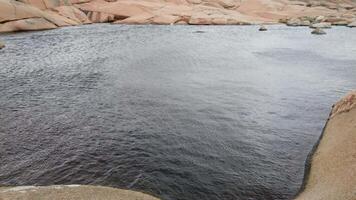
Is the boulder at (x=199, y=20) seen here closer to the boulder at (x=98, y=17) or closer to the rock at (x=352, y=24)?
the boulder at (x=98, y=17)

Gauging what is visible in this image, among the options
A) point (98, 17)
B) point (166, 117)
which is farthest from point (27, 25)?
point (166, 117)

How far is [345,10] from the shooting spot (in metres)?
77.8

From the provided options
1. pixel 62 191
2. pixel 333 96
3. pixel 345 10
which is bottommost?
pixel 345 10

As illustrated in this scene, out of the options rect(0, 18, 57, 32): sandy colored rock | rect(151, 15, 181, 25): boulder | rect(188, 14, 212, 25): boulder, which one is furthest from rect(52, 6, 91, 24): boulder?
rect(188, 14, 212, 25): boulder

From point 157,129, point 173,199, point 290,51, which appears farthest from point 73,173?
point 290,51

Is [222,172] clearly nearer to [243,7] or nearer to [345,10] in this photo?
[243,7]

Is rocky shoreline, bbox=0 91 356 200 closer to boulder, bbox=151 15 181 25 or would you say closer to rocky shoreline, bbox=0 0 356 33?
rocky shoreline, bbox=0 0 356 33

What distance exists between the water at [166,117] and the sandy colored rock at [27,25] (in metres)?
11.2

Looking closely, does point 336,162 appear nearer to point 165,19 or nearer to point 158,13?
point 165,19

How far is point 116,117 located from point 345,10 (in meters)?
76.9

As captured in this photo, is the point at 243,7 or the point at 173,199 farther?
the point at 243,7

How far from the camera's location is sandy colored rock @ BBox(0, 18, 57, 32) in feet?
133

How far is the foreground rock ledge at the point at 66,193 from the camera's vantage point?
6.40 metres

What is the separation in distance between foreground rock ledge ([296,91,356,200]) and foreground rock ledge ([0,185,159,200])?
150 inches
